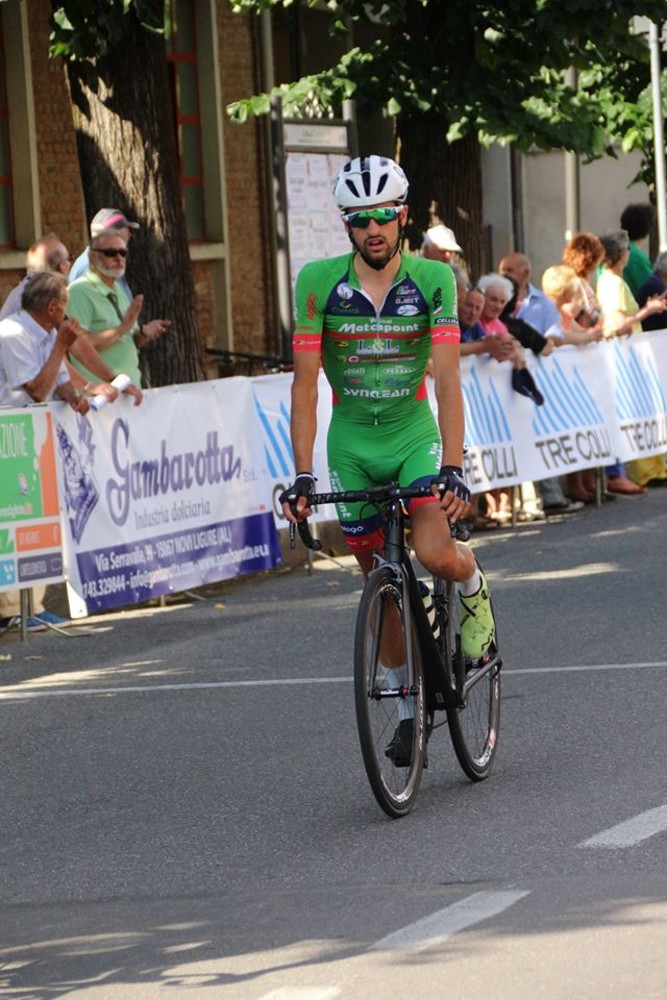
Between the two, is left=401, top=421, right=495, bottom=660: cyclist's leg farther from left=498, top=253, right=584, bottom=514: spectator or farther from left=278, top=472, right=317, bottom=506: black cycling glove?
left=498, top=253, right=584, bottom=514: spectator

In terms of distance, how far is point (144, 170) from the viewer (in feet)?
49.4

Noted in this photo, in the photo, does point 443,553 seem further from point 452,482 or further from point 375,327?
point 375,327

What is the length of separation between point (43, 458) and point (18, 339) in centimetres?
88

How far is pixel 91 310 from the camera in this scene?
44.3ft

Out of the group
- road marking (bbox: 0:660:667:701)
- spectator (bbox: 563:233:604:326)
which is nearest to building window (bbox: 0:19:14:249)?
spectator (bbox: 563:233:604:326)

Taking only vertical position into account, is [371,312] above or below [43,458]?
above

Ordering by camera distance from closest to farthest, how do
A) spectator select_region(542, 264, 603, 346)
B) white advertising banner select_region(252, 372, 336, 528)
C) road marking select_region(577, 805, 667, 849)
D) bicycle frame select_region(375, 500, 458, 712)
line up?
road marking select_region(577, 805, 667, 849), bicycle frame select_region(375, 500, 458, 712), white advertising banner select_region(252, 372, 336, 528), spectator select_region(542, 264, 603, 346)

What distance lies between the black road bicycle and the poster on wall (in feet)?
14.1

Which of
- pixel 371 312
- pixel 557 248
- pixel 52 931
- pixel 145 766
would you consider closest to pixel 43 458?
pixel 145 766

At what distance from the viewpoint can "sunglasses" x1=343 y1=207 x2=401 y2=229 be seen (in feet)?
24.5

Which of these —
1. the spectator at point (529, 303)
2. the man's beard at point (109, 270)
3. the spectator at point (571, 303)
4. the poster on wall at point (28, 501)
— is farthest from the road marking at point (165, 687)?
the spectator at point (571, 303)

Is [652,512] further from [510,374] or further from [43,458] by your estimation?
[43,458]

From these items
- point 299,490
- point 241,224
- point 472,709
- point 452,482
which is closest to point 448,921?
point 452,482

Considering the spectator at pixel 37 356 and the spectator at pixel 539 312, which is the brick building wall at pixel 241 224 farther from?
the spectator at pixel 37 356
